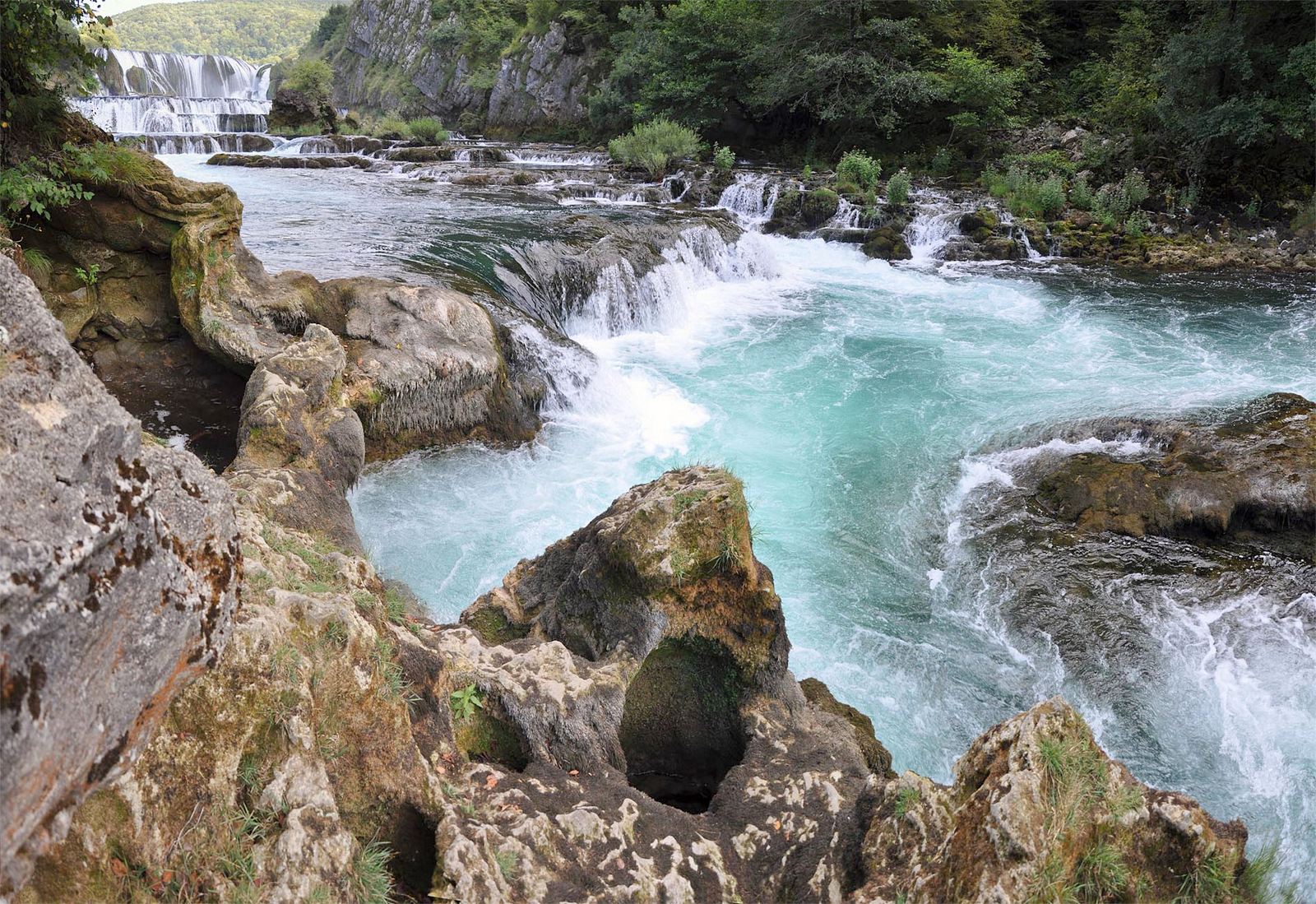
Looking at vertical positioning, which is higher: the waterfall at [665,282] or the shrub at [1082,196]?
the shrub at [1082,196]

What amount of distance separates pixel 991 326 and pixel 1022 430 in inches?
200

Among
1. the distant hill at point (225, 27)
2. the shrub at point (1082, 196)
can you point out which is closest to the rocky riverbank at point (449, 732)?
the shrub at point (1082, 196)

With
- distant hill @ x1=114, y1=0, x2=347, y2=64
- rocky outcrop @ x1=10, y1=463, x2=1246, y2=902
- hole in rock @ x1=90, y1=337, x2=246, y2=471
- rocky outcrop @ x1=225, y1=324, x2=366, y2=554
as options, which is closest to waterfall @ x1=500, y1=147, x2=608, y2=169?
hole in rock @ x1=90, y1=337, x2=246, y2=471

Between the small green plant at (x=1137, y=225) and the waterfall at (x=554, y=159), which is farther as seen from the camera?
the waterfall at (x=554, y=159)

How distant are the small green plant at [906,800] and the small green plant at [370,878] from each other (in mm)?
1829

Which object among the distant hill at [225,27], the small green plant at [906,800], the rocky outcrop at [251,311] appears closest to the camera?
the small green plant at [906,800]

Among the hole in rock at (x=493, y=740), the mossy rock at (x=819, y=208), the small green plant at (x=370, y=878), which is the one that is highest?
the mossy rock at (x=819, y=208)

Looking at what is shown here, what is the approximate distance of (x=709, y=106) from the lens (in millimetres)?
26266

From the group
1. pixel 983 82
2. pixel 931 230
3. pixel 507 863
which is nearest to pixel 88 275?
pixel 507 863

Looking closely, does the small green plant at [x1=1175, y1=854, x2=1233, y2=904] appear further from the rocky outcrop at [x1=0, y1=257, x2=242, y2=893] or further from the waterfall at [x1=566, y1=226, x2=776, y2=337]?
the waterfall at [x1=566, y1=226, x2=776, y2=337]

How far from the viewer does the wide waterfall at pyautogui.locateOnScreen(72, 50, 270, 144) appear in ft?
93.2

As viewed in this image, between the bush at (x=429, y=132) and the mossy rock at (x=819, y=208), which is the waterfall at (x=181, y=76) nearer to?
the bush at (x=429, y=132)

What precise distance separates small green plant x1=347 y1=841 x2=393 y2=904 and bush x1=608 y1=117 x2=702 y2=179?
22136 mm

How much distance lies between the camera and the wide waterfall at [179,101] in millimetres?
28406
